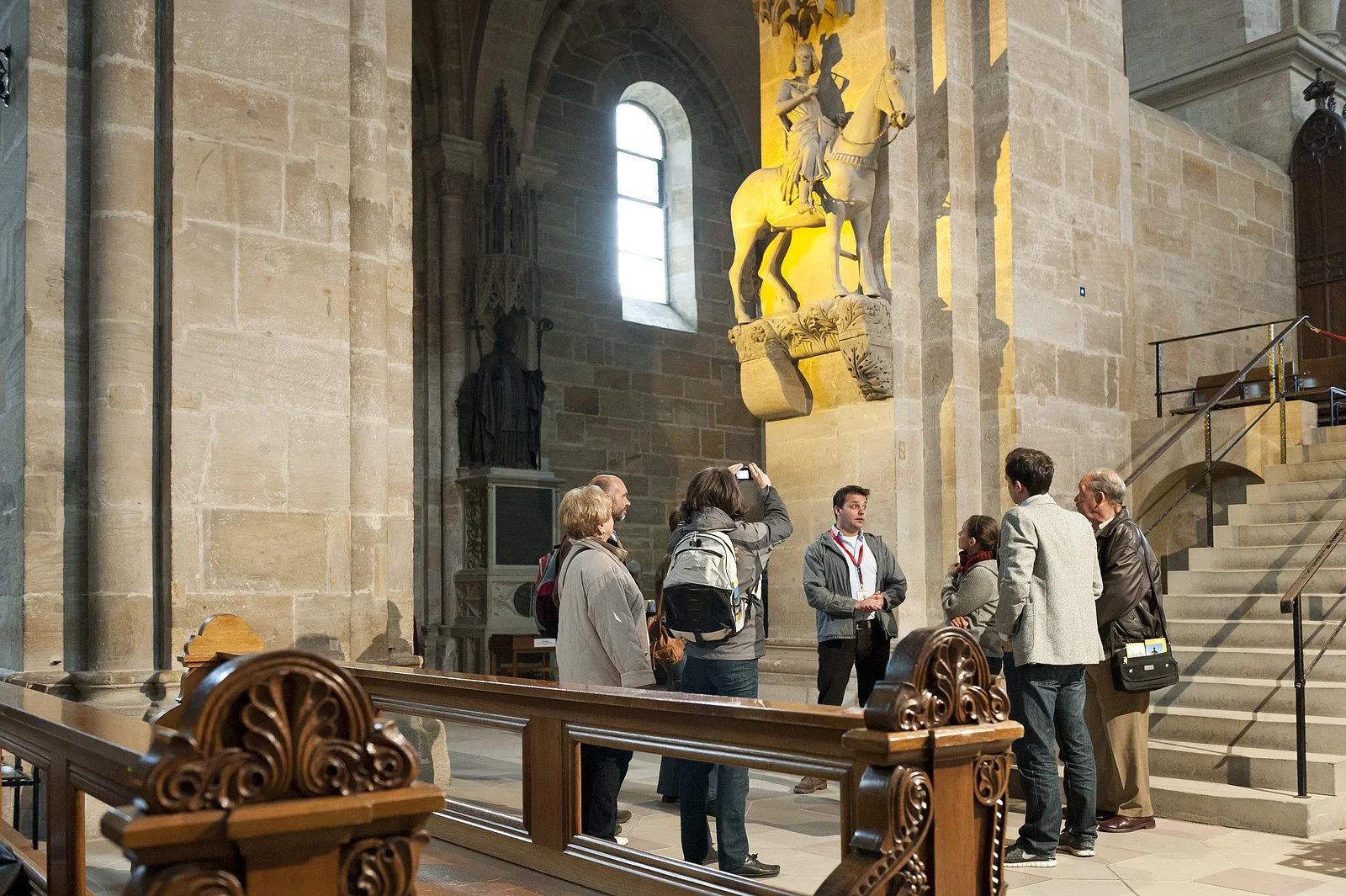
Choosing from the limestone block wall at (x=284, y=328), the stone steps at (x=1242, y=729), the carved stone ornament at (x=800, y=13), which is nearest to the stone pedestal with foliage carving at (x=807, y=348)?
the carved stone ornament at (x=800, y=13)

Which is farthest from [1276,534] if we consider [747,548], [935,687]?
[935,687]

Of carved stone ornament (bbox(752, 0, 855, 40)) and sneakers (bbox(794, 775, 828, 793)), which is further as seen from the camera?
carved stone ornament (bbox(752, 0, 855, 40))

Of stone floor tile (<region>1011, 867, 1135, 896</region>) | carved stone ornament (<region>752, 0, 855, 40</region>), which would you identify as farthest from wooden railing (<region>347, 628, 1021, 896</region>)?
carved stone ornament (<region>752, 0, 855, 40</region>)

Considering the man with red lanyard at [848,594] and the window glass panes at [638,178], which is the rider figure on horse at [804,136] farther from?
the window glass panes at [638,178]

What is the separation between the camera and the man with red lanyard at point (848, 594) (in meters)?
5.88

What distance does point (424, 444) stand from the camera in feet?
41.8

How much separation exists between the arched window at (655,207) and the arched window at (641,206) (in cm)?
1

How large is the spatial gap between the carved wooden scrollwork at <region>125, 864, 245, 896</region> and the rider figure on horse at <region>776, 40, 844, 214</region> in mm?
7360

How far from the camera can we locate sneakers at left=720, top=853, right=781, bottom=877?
Result: 2834mm

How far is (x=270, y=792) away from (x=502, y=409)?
11.1 meters

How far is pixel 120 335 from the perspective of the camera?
511cm

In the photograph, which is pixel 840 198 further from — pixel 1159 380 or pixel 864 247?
pixel 1159 380

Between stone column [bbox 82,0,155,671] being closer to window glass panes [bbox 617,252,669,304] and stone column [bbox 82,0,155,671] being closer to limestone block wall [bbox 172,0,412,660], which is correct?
limestone block wall [bbox 172,0,412,660]

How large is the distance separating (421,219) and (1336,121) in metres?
9.69
